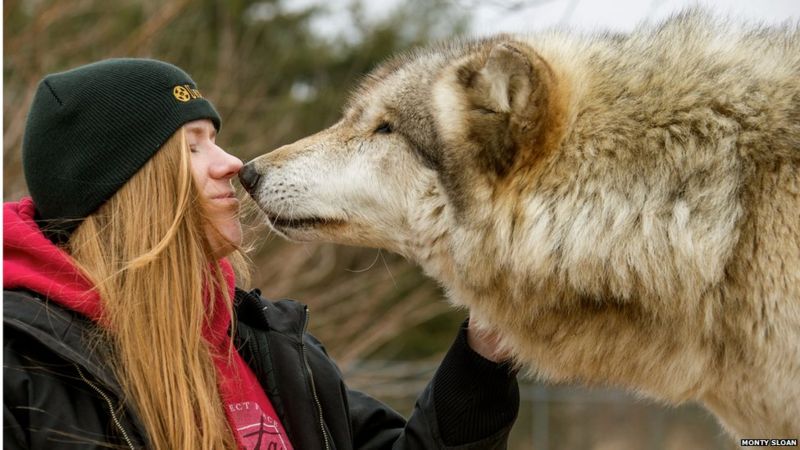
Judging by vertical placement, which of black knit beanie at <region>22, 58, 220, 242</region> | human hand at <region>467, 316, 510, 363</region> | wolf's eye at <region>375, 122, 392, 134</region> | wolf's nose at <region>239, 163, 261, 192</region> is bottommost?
human hand at <region>467, 316, 510, 363</region>

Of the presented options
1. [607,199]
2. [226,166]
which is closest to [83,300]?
[226,166]

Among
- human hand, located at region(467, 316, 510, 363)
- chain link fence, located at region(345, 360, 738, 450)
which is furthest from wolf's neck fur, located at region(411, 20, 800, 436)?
chain link fence, located at region(345, 360, 738, 450)

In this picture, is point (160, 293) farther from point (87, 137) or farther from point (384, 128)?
point (384, 128)

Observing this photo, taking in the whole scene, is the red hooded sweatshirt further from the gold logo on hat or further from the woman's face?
the gold logo on hat

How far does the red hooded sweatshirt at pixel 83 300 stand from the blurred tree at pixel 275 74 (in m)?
0.74

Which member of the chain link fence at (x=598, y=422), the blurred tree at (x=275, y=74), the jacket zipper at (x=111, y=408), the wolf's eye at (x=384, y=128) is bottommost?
the chain link fence at (x=598, y=422)

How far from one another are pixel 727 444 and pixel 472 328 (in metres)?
9.62

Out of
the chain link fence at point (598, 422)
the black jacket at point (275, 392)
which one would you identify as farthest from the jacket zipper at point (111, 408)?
the chain link fence at point (598, 422)

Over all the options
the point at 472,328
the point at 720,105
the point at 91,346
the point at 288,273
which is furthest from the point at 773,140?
the point at 288,273

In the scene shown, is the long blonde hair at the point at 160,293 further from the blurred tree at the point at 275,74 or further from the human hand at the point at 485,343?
the human hand at the point at 485,343

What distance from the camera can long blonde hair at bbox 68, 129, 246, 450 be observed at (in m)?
2.64

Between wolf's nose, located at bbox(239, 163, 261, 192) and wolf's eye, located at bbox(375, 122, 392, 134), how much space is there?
46 cm

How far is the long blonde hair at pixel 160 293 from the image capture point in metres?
2.64

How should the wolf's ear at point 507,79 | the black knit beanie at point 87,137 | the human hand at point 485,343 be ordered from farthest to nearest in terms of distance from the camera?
the human hand at point 485,343 → the wolf's ear at point 507,79 → the black knit beanie at point 87,137
